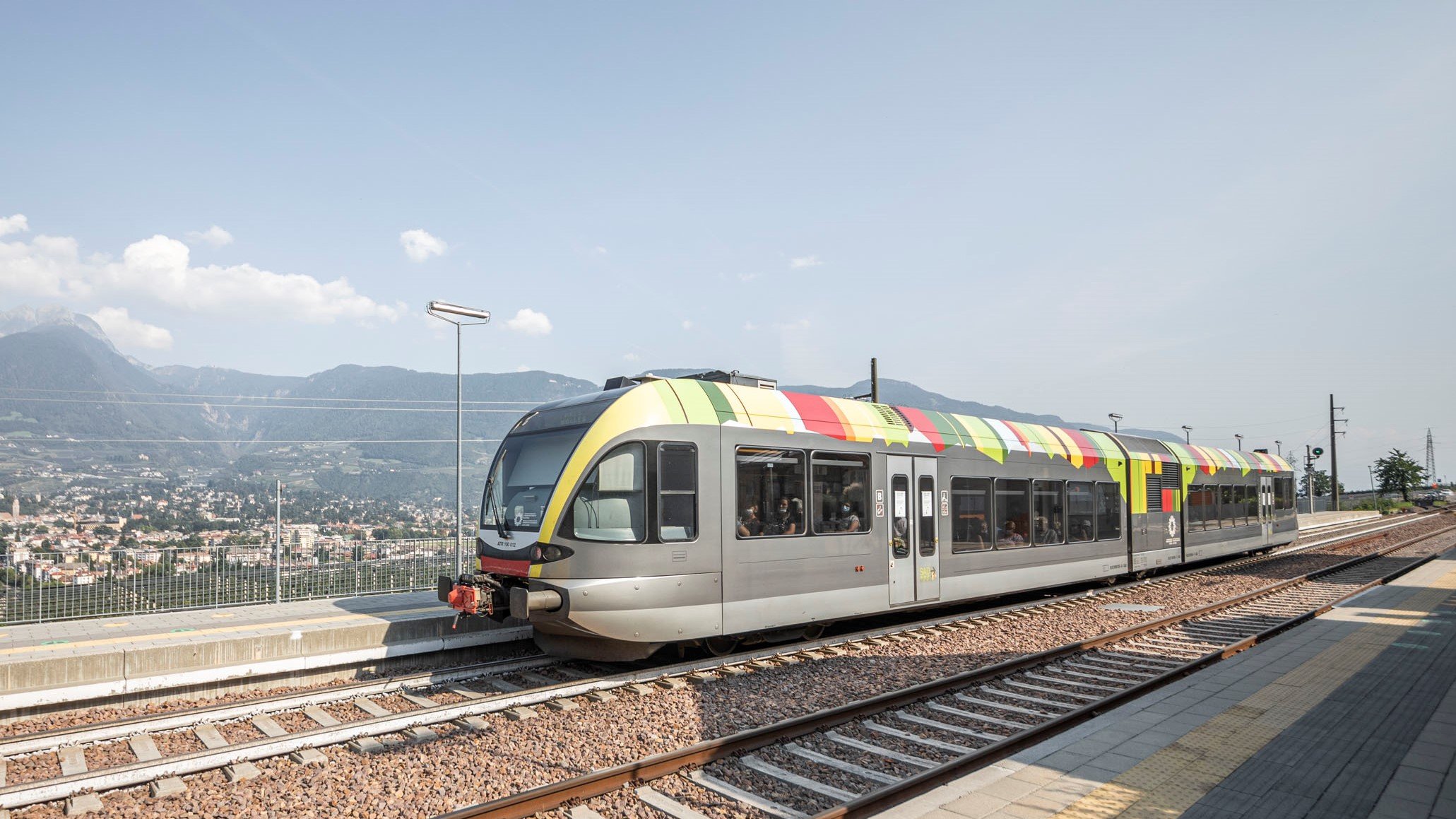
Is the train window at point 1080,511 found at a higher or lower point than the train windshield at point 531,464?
lower

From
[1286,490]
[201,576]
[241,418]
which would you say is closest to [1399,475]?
[1286,490]

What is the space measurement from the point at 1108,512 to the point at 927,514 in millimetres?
6831

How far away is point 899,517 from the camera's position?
40.7 feet

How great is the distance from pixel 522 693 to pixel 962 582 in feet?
25.8

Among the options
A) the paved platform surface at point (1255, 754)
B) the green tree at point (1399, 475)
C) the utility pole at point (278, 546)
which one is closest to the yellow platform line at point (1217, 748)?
the paved platform surface at point (1255, 754)

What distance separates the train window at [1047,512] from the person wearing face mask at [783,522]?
260 inches

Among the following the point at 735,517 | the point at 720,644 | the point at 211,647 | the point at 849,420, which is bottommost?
the point at 720,644

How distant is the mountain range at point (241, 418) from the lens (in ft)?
167

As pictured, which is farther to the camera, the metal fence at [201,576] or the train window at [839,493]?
the metal fence at [201,576]

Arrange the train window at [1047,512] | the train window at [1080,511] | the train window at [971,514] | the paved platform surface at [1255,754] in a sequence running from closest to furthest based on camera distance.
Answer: the paved platform surface at [1255,754] < the train window at [971,514] < the train window at [1047,512] < the train window at [1080,511]

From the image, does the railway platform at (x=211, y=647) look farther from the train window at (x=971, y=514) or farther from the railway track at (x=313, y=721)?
the train window at (x=971, y=514)

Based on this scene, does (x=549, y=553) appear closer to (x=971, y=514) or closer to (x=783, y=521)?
(x=783, y=521)

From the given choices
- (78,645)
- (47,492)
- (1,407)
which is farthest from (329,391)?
(78,645)

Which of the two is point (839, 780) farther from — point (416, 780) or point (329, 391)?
point (329, 391)
